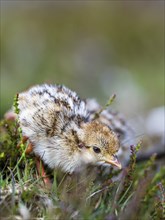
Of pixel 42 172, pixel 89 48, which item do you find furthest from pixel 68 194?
pixel 89 48

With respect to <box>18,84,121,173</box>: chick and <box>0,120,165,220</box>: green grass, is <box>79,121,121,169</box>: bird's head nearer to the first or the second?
<box>18,84,121,173</box>: chick

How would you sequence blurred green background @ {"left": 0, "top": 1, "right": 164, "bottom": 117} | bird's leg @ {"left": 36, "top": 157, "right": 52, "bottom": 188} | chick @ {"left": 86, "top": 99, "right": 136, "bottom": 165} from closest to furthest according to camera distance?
bird's leg @ {"left": 36, "top": 157, "right": 52, "bottom": 188} → chick @ {"left": 86, "top": 99, "right": 136, "bottom": 165} → blurred green background @ {"left": 0, "top": 1, "right": 164, "bottom": 117}

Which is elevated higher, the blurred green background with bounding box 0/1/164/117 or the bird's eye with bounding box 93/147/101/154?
the blurred green background with bounding box 0/1/164/117

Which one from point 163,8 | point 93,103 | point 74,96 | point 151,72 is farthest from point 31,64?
point 74,96

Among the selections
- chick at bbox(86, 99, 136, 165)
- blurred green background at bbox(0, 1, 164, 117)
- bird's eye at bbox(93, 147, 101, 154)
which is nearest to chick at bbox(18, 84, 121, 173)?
bird's eye at bbox(93, 147, 101, 154)

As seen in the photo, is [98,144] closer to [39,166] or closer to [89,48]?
[39,166]

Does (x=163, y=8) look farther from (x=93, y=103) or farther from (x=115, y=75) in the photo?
(x=93, y=103)
